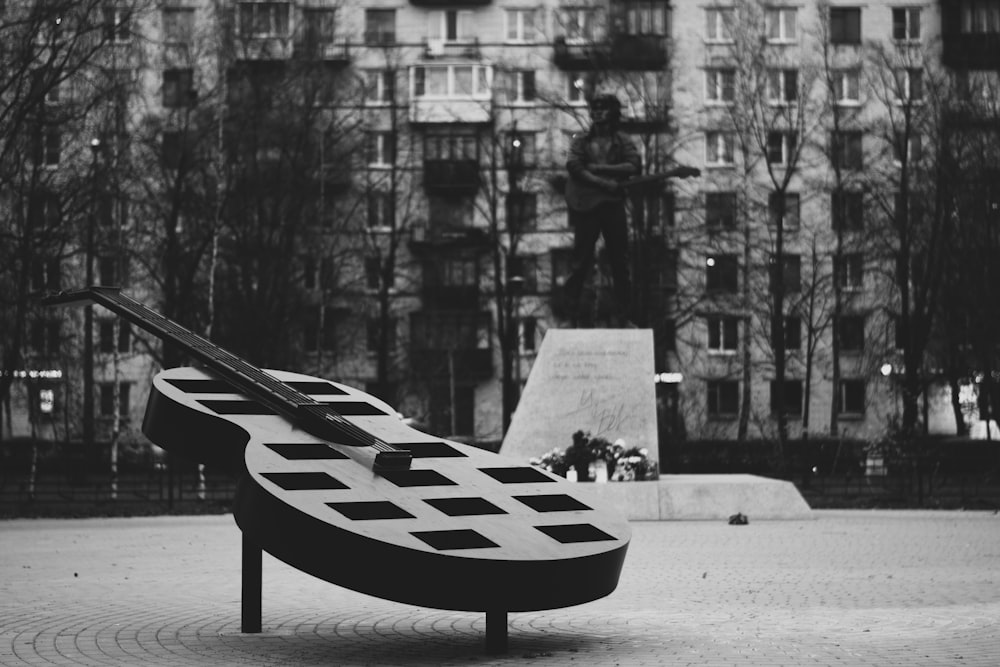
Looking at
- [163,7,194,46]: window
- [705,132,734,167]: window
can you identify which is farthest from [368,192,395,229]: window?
[705,132,734,167]: window

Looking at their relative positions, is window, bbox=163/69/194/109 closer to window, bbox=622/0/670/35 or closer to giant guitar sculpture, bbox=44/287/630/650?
window, bbox=622/0/670/35

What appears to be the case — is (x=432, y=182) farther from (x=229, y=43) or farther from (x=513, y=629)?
(x=513, y=629)

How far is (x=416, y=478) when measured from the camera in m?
8.59

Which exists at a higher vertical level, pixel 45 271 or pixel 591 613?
pixel 45 271

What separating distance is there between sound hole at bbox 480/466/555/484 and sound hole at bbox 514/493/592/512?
26cm

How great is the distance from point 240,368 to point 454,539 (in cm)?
246

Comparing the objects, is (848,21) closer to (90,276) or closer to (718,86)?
(718,86)

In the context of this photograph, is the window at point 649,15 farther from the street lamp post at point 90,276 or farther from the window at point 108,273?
the street lamp post at point 90,276

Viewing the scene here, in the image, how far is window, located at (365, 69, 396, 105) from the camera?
5153 centimetres

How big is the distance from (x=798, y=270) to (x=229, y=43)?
26093 mm

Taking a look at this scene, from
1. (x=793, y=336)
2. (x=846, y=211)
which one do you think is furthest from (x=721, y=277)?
(x=846, y=211)

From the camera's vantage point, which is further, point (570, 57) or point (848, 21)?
point (848, 21)

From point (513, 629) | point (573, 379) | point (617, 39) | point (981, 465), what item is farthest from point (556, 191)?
point (513, 629)

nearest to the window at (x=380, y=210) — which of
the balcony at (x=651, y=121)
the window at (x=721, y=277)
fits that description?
the balcony at (x=651, y=121)
